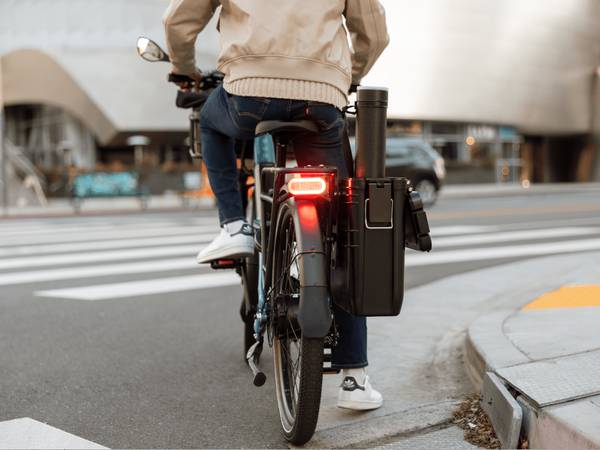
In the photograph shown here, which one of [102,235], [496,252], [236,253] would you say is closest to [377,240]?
[236,253]

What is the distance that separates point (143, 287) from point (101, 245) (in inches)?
169

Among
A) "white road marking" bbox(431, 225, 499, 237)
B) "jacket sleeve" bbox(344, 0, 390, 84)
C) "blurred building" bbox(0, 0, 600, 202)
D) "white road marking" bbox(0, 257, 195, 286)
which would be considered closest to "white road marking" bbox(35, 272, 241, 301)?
"white road marking" bbox(0, 257, 195, 286)

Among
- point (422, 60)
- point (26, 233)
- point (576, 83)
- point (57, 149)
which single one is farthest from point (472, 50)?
point (26, 233)

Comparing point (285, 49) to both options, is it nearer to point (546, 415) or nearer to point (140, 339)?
point (546, 415)

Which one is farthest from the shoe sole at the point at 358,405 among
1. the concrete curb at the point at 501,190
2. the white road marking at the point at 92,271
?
the concrete curb at the point at 501,190

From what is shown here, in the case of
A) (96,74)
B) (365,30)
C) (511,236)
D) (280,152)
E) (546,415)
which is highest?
(96,74)

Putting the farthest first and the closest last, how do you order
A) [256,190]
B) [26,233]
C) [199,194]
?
[199,194] < [26,233] < [256,190]

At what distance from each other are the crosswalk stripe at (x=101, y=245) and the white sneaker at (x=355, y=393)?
7.49 m

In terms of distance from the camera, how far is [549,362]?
125 inches

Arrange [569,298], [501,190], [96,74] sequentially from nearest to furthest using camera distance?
[569,298]
[501,190]
[96,74]

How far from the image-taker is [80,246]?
35.0 ft

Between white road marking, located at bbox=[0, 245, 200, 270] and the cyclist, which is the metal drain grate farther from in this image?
white road marking, located at bbox=[0, 245, 200, 270]

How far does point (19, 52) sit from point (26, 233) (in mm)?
29623

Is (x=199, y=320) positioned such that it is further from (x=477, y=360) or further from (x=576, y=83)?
Result: (x=576, y=83)
